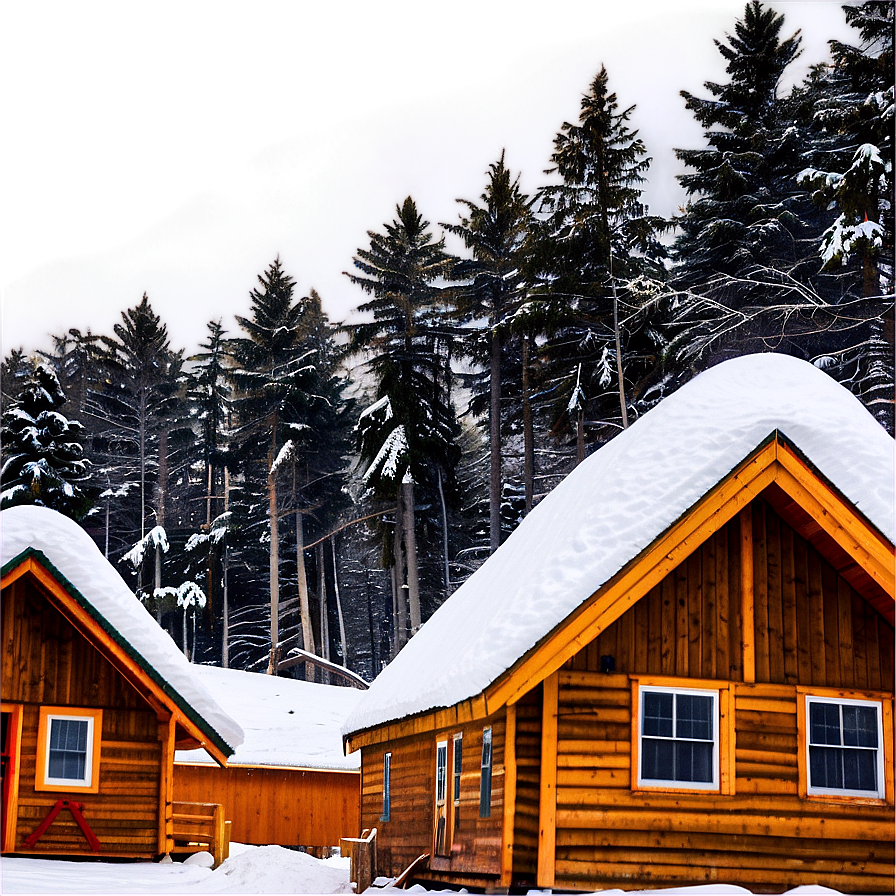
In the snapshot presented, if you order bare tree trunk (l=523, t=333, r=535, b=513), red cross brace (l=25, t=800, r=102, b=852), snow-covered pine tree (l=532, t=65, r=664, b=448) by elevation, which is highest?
snow-covered pine tree (l=532, t=65, r=664, b=448)

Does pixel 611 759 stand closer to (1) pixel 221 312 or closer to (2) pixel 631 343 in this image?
(2) pixel 631 343

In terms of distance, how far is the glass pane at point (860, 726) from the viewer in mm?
13016

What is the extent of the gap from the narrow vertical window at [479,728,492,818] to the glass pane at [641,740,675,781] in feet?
5.72

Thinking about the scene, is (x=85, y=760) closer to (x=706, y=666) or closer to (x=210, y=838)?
(x=210, y=838)

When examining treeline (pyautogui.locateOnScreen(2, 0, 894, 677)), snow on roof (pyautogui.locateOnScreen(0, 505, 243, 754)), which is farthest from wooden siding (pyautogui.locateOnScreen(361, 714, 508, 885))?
treeline (pyautogui.locateOnScreen(2, 0, 894, 677))

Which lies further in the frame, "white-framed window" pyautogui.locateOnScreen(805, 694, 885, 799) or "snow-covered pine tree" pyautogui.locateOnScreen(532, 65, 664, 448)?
"snow-covered pine tree" pyautogui.locateOnScreen(532, 65, 664, 448)

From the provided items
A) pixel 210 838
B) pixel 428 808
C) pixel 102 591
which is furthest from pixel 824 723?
pixel 210 838

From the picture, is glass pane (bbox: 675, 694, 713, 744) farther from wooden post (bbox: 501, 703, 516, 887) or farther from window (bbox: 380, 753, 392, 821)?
window (bbox: 380, 753, 392, 821)

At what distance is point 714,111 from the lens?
35.7 metres

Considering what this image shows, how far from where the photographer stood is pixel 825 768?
1289 cm

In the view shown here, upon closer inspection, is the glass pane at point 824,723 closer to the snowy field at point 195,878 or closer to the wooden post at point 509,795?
the snowy field at point 195,878

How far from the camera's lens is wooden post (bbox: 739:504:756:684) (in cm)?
1284

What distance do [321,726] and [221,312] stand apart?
111ft

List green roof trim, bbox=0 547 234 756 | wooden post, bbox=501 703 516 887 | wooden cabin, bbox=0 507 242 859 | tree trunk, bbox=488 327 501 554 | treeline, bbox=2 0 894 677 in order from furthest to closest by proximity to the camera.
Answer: tree trunk, bbox=488 327 501 554, treeline, bbox=2 0 894 677, wooden cabin, bbox=0 507 242 859, green roof trim, bbox=0 547 234 756, wooden post, bbox=501 703 516 887
